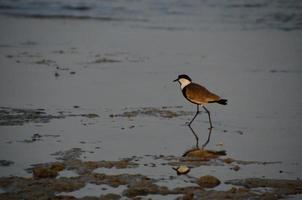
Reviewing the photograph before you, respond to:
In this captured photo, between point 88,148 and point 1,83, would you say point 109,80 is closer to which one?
point 1,83

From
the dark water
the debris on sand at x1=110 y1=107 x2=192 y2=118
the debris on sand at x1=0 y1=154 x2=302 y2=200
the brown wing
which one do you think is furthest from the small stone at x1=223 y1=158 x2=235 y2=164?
the dark water

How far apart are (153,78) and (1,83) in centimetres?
270

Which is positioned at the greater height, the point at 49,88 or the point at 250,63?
the point at 250,63

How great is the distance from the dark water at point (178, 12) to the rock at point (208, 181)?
12.6 m

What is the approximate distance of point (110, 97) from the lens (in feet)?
36.1

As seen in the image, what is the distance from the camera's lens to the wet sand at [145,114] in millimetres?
6938

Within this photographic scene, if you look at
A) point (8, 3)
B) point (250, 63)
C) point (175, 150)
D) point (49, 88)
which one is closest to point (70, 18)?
point (8, 3)

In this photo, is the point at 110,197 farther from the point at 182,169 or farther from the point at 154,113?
the point at 154,113

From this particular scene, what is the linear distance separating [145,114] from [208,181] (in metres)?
3.23

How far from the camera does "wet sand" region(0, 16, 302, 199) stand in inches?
273

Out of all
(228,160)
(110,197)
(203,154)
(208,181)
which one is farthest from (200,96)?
(110,197)

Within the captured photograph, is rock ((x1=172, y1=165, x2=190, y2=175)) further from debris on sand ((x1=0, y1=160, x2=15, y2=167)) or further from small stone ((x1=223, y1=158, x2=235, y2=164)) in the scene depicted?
debris on sand ((x1=0, y1=160, x2=15, y2=167))

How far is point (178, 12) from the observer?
76.5 feet

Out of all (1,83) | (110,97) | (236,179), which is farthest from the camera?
(1,83)
